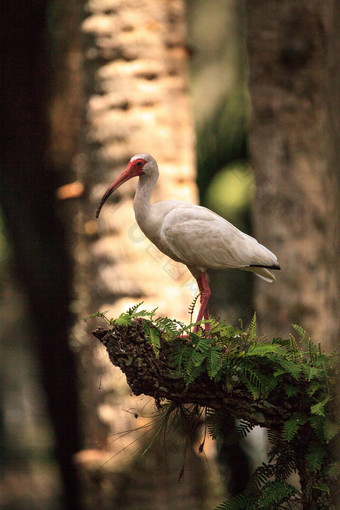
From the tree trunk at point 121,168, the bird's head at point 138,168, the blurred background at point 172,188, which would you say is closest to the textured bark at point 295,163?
the blurred background at point 172,188

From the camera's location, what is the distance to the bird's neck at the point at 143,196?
4.47 metres

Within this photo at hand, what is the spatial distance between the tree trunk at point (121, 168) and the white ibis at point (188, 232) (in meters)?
2.24

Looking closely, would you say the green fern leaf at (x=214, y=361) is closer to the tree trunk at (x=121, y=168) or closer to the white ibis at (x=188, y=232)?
the white ibis at (x=188, y=232)

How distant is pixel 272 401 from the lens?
3.87 meters

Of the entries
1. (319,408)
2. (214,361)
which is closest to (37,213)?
(214,361)

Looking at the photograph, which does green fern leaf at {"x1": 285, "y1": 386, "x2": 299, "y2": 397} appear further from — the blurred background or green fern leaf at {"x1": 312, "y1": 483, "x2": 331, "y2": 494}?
the blurred background

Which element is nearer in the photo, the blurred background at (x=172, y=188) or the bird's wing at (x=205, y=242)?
the bird's wing at (x=205, y=242)

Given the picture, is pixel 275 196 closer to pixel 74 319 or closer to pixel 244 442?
pixel 244 442

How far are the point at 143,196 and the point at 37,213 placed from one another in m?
5.82

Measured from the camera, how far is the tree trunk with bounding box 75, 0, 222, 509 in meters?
6.88

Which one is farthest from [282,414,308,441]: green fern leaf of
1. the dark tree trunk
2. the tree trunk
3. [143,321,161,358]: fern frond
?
the dark tree trunk

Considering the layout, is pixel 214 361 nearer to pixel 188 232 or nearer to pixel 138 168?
pixel 188 232

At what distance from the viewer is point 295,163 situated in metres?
7.44

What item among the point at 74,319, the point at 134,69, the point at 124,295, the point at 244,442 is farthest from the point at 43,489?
the point at 134,69
